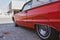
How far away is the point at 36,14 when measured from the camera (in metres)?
3.97

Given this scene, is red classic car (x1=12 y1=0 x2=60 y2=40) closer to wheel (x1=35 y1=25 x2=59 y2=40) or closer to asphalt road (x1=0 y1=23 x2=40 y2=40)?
wheel (x1=35 y1=25 x2=59 y2=40)

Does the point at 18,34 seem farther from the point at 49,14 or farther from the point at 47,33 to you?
the point at 49,14

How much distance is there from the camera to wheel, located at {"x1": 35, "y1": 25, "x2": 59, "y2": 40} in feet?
11.9

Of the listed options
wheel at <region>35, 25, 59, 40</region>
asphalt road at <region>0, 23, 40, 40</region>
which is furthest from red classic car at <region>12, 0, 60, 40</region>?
asphalt road at <region>0, 23, 40, 40</region>

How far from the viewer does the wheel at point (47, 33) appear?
11.9ft

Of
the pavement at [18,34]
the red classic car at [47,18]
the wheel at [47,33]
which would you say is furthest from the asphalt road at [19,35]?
the red classic car at [47,18]

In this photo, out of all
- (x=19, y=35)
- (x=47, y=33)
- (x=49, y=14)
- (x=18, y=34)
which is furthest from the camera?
(x=18, y=34)

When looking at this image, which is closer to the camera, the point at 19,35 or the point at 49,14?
the point at 49,14

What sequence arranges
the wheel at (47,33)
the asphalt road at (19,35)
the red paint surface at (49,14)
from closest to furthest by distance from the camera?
1. the red paint surface at (49,14)
2. the wheel at (47,33)
3. the asphalt road at (19,35)

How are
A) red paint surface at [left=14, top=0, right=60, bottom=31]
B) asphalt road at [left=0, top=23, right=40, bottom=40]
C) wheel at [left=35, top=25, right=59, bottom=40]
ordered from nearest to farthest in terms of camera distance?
1. red paint surface at [left=14, top=0, right=60, bottom=31]
2. wheel at [left=35, top=25, right=59, bottom=40]
3. asphalt road at [left=0, top=23, right=40, bottom=40]

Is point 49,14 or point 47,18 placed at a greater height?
point 49,14

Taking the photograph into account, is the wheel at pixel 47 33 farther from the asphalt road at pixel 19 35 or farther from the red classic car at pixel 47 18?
the asphalt road at pixel 19 35

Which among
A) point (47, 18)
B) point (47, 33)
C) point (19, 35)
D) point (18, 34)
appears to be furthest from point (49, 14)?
point (18, 34)

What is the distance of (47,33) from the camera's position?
382cm
